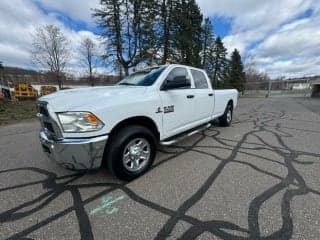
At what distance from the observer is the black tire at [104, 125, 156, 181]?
2.95 meters

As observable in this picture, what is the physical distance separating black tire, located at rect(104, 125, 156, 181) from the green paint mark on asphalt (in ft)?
1.30

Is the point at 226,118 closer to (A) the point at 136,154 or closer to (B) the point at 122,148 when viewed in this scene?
(A) the point at 136,154

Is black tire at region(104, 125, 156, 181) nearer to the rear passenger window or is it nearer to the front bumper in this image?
the front bumper

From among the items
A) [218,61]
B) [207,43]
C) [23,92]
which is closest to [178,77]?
[23,92]

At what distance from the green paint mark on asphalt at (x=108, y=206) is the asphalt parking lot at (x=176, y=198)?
0.01 metres

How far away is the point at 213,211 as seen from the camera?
2486 mm

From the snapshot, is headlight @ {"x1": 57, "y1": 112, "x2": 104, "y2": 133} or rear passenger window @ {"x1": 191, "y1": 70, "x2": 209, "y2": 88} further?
rear passenger window @ {"x1": 191, "y1": 70, "x2": 209, "y2": 88}

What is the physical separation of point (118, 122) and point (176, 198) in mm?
1351

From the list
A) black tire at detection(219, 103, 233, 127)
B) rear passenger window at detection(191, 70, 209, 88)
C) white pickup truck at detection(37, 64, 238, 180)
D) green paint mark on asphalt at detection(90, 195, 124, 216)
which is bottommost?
green paint mark on asphalt at detection(90, 195, 124, 216)

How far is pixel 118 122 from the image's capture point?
2.96 m

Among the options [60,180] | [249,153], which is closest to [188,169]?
[249,153]

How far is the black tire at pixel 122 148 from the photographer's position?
2951 mm

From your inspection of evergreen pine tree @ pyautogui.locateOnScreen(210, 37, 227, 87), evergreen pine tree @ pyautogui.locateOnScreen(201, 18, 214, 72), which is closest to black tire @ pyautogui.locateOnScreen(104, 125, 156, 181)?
evergreen pine tree @ pyautogui.locateOnScreen(201, 18, 214, 72)

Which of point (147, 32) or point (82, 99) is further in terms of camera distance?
point (147, 32)
